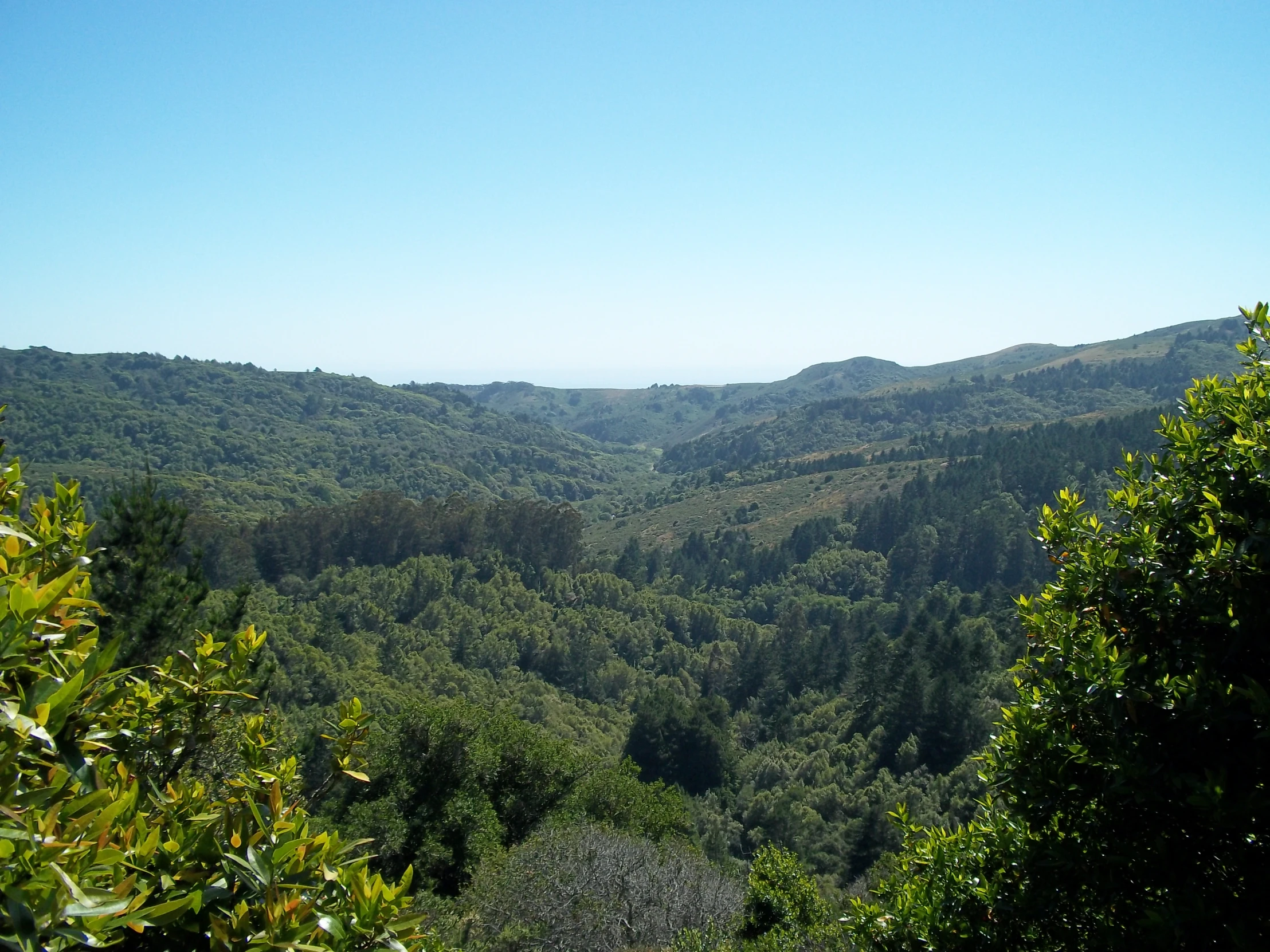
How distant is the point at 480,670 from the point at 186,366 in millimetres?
166481

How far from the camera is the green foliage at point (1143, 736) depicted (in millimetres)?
3525

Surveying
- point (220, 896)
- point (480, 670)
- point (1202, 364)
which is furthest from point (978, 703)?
point (1202, 364)

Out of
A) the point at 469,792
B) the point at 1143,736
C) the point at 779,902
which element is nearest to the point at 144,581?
the point at 469,792

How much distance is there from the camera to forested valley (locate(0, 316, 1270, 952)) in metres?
3.04

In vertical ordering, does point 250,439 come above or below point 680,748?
above

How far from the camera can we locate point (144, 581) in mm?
15500

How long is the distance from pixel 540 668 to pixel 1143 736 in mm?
55810

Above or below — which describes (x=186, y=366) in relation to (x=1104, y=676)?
above

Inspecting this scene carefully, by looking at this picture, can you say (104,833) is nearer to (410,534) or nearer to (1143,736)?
(1143,736)

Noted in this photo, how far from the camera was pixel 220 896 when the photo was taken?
2.40 metres

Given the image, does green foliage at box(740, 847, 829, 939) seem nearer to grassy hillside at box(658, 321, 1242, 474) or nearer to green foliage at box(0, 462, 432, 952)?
green foliage at box(0, 462, 432, 952)

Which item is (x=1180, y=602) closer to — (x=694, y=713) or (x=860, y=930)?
(x=860, y=930)

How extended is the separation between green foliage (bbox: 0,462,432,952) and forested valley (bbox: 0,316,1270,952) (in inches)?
0.7

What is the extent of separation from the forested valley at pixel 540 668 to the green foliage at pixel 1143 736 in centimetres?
9
